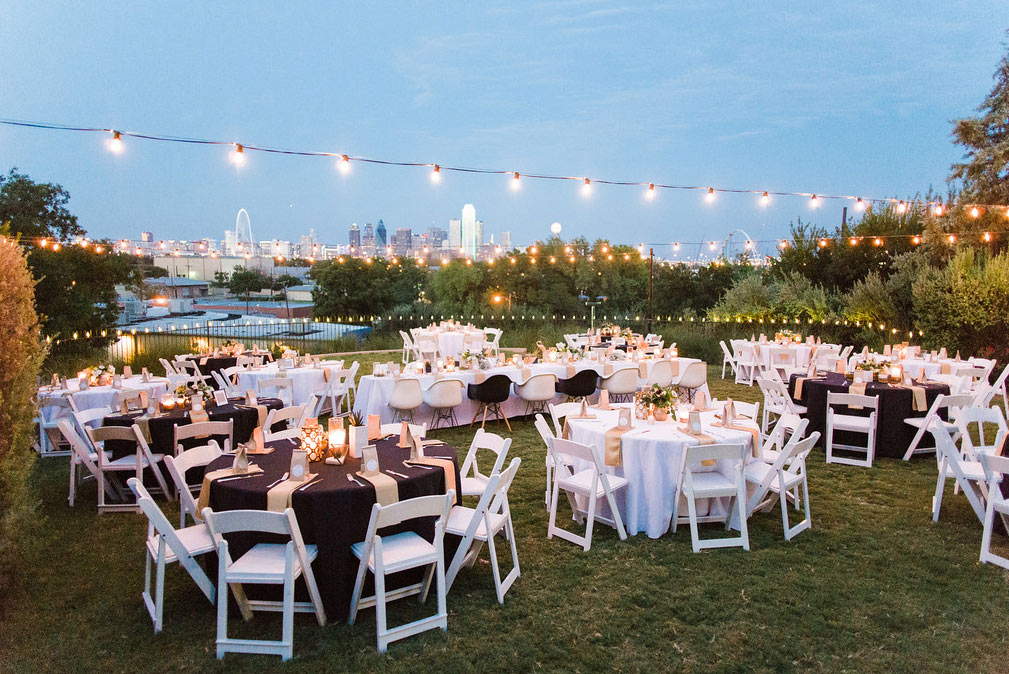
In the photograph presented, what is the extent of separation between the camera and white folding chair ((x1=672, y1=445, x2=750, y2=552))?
14.3 ft

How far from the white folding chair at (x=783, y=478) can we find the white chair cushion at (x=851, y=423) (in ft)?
6.17

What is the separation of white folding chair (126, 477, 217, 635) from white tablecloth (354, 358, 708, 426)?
4048 mm

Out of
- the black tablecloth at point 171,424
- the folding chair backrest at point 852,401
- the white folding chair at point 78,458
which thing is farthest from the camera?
the folding chair backrest at point 852,401

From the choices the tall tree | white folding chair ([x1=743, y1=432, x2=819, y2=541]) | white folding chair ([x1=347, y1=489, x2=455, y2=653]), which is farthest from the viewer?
the tall tree

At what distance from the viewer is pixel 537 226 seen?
29812 millimetres

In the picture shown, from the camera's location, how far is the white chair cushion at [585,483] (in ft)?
15.1

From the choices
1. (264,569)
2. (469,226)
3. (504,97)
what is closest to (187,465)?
(264,569)

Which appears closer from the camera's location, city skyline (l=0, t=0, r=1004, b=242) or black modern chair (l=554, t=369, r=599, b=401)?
black modern chair (l=554, t=369, r=599, b=401)

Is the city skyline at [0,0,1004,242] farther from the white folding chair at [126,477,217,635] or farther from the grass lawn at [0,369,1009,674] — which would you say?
the grass lawn at [0,369,1009,674]

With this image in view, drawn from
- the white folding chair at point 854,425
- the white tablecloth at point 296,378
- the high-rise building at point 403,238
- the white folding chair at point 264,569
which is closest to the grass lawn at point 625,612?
the white folding chair at point 264,569

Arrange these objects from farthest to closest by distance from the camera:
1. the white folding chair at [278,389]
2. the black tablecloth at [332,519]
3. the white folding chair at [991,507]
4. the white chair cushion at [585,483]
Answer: the white folding chair at [278,389], the white chair cushion at [585,483], the white folding chair at [991,507], the black tablecloth at [332,519]

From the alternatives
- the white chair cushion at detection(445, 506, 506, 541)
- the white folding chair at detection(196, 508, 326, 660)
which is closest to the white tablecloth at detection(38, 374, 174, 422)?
the white folding chair at detection(196, 508, 326, 660)

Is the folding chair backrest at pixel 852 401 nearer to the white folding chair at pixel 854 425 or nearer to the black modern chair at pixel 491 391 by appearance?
the white folding chair at pixel 854 425

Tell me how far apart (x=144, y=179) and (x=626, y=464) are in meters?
26.0
